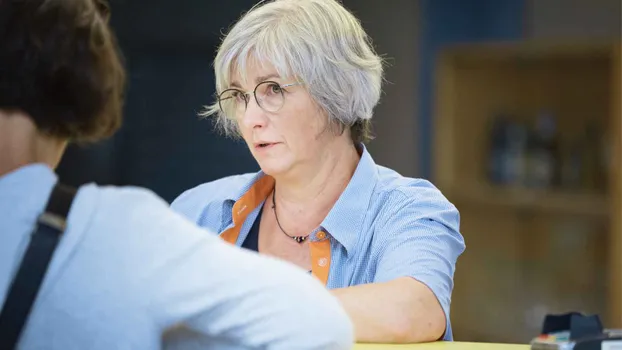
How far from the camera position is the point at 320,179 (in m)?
2.10

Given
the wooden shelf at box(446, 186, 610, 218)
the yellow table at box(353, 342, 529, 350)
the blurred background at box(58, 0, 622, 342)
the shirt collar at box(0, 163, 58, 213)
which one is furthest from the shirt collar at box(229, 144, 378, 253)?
the wooden shelf at box(446, 186, 610, 218)

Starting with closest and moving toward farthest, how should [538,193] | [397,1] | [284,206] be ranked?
[284,206], [538,193], [397,1]

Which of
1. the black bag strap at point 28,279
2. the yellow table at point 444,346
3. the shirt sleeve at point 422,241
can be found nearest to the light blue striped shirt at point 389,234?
the shirt sleeve at point 422,241

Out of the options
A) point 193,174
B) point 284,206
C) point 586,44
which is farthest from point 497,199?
point 284,206

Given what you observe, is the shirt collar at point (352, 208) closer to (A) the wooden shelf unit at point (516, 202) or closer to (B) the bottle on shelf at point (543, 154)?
(A) the wooden shelf unit at point (516, 202)

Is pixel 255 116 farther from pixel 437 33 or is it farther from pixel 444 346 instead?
pixel 437 33

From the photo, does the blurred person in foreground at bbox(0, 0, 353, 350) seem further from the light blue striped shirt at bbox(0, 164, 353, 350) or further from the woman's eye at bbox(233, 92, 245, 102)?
the woman's eye at bbox(233, 92, 245, 102)

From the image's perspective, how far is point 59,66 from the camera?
1.12 meters

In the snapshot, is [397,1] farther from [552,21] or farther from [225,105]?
[225,105]

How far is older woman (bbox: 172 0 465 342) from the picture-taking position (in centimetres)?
190

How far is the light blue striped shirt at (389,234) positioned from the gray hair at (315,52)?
15 centimetres

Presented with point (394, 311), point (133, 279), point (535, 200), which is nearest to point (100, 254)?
point (133, 279)

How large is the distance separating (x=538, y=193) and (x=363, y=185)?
2.12 meters

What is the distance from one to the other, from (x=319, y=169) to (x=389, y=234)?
0.27m
